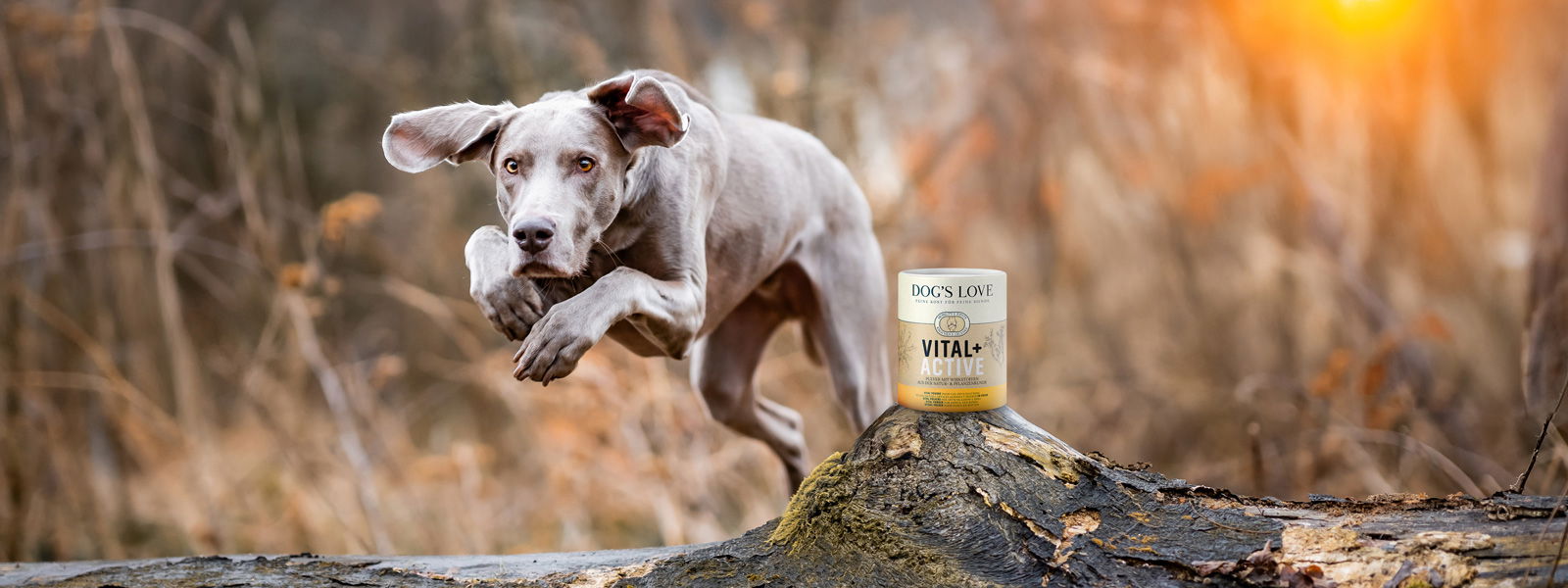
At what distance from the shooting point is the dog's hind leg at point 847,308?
111 inches

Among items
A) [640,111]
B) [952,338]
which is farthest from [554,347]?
[952,338]

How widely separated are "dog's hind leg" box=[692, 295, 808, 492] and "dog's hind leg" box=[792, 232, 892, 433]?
116mm

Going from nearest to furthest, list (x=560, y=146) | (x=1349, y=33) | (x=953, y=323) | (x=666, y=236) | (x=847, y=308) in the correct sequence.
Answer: (x=560, y=146), (x=953, y=323), (x=666, y=236), (x=847, y=308), (x=1349, y=33)

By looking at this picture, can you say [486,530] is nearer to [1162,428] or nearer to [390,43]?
[390,43]

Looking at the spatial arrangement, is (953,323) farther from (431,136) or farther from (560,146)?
(431,136)

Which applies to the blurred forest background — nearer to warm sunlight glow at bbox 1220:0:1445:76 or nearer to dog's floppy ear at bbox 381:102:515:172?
warm sunlight glow at bbox 1220:0:1445:76

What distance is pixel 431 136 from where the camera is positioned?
195 cm

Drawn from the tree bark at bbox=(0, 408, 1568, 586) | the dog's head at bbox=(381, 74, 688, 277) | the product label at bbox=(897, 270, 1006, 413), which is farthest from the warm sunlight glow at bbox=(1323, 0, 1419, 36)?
the dog's head at bbox=(381, 74, 688, 277)

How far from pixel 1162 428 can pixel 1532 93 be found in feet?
7.12

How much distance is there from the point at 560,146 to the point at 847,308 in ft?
3.78

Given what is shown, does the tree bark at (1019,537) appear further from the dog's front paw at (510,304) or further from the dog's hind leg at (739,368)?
the dog's hind leg at (739,368)

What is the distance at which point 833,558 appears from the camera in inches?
77.5

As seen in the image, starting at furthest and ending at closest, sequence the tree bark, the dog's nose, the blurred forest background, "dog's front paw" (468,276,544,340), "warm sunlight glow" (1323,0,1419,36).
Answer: "warm sunlight glow" (1323,0,1419,36), the blurred forest background, "dog's front paw" (468,276,544,340), the tree bark, the dog's nose

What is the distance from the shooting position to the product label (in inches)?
79.9
